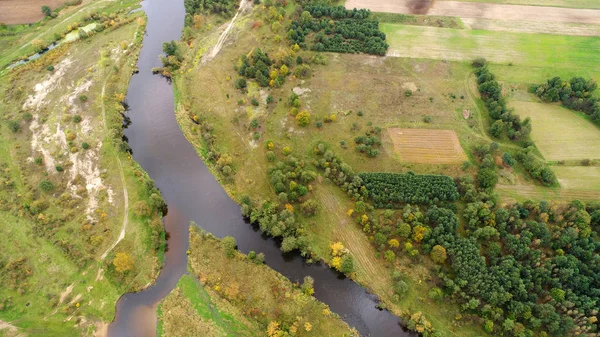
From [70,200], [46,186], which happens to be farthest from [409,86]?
[46,186]

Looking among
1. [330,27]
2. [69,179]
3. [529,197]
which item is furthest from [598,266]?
[69,179]

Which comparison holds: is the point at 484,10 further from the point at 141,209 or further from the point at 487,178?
the point at 141,209

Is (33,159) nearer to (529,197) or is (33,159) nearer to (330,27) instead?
(330,27)

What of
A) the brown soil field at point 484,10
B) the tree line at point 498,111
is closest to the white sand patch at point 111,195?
the tree line at point 498,111

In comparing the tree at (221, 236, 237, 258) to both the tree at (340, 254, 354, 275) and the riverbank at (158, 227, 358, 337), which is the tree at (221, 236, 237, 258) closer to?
the riverbank at (158, 227, 358, 337)

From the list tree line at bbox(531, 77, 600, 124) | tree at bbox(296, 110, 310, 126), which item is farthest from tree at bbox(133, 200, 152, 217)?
tree line at bbox(531, 77, 600, 124)
